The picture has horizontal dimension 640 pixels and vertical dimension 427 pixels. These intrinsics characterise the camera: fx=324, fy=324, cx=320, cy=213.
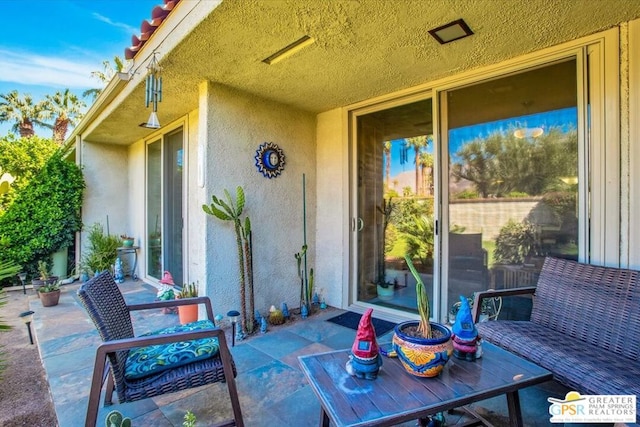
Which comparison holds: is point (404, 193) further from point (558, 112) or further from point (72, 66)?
point (72, 66)

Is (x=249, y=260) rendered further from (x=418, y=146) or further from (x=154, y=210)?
(x=154, y=210)

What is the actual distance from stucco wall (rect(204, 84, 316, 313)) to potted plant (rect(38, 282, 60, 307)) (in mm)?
2489

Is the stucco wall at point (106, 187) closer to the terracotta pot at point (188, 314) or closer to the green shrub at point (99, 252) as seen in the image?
the green shrub at point (99, 252)

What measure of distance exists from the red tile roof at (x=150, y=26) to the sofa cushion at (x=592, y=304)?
10.9 ft

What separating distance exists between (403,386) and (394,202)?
96.2 inches

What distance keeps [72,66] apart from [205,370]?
13.9 metres

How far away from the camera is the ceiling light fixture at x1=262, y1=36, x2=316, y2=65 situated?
2.37 meters

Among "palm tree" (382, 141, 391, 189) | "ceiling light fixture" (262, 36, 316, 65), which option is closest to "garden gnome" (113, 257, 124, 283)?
"ceiling light fixture" (262, 36, 316, 65)

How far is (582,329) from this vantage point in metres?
2.04

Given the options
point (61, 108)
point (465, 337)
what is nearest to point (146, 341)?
point (465, 337)

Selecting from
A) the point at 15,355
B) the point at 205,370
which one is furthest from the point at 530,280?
the point at 15,355

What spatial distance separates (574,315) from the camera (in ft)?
6.87

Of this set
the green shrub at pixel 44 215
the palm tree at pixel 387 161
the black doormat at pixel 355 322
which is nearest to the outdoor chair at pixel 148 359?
the black doormat at pixel 355 322

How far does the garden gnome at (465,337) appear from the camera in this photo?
5.00ft
